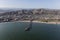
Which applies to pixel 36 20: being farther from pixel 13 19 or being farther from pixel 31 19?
pixel 13 19

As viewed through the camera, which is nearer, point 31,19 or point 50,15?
point 31,19

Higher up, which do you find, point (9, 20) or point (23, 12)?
point (23, 12)

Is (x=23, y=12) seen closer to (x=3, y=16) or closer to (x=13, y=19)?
(x=13, y=19)

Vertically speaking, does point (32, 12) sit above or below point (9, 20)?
above

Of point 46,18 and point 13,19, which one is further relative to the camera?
point 46,18

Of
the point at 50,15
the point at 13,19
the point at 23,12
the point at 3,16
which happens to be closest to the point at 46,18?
the point at 50,15

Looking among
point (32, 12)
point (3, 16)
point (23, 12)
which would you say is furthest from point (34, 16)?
point (3, 16)

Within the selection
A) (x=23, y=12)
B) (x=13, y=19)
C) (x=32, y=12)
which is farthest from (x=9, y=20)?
(x=32, y=12)

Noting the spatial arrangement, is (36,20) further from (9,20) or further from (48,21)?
(9,20)
